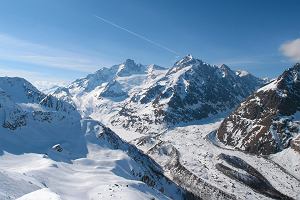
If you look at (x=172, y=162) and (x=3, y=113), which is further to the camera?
(x=172, y=162)

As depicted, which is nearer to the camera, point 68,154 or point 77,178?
point 77,178

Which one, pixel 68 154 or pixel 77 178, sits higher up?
pixel 68 154

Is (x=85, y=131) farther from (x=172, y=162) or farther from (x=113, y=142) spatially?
(x=172, y=162)

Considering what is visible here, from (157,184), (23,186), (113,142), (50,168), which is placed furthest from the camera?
(113,142)

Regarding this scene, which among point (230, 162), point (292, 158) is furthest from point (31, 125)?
point (292, 158)

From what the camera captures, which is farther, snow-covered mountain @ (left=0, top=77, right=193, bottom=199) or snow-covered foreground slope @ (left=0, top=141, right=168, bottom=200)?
snow-covered mountain @ (left=0, top=77, right=193, bottom=199)

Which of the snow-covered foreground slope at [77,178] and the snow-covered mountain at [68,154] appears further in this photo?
the snow-covered mountain at [68,154]

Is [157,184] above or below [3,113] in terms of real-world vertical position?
below

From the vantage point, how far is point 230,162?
589 ft

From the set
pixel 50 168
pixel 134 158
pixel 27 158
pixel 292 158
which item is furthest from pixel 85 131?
pixel 292 158

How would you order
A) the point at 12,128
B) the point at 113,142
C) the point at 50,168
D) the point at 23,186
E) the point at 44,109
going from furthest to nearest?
the point at 44,109
the point at 113,142
the point at 12,128
the point at 50,168
the point at 23,186

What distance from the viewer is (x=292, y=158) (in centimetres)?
18212

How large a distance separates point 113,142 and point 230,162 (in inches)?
2148

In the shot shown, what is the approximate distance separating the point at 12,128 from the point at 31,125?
8882mm
